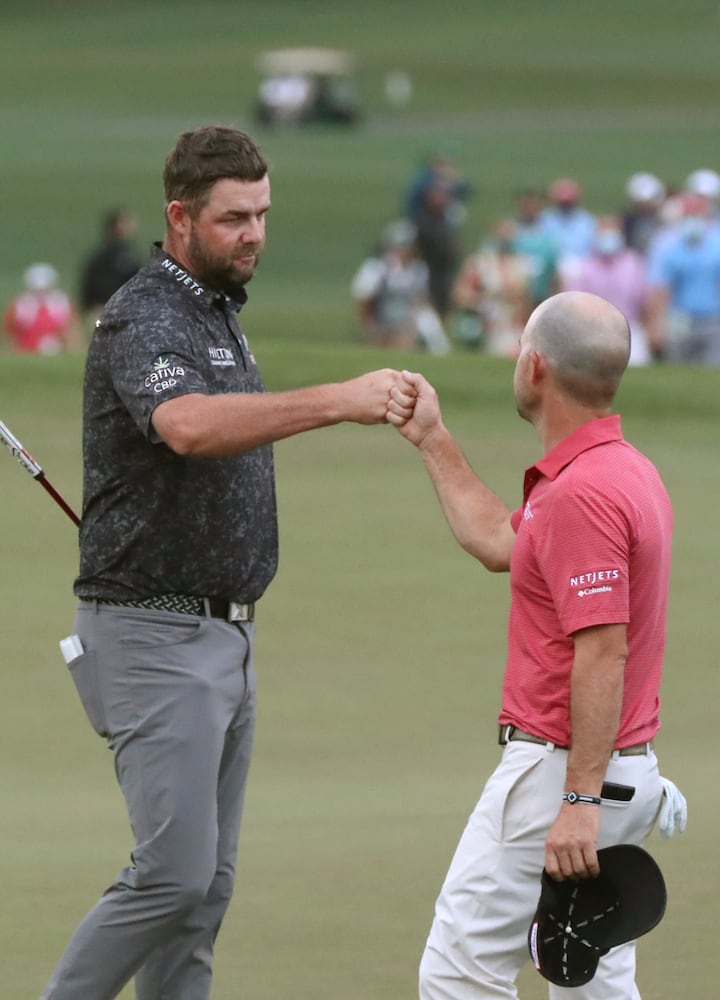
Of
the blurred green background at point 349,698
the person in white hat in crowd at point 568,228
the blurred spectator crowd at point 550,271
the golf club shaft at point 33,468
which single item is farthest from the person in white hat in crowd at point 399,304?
the golf club shaft at point 33,468

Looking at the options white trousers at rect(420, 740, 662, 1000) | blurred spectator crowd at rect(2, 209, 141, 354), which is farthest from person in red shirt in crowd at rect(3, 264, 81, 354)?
white trousers at rect(420, 740, 662, 1000)

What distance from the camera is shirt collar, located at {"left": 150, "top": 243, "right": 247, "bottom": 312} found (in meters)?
4.83

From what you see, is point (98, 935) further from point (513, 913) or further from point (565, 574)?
point (565, 574)

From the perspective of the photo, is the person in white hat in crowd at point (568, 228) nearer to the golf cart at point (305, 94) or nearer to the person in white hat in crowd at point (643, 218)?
the person in white hat in crowd at point (643, 218)

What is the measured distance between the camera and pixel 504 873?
14.3 feet

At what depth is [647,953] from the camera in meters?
5.54

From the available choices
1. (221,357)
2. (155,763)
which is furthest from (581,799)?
(221,357)

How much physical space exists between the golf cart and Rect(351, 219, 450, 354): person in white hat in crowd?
2795cm

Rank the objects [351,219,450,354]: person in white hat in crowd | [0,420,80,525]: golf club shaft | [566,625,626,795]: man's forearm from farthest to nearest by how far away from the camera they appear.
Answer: [351,219,450,354]: person in white hat in crowd < [0,420,80,525]: golf club shaft < [566,625,626,795]: man's forearm

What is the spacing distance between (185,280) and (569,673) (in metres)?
1.27

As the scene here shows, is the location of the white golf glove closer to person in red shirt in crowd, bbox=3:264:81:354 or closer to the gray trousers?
the gray trousers

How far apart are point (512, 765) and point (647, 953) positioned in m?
1.37

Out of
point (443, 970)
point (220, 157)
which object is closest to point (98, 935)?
Answer: point (443, 970)

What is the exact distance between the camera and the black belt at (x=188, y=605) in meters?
4.82
